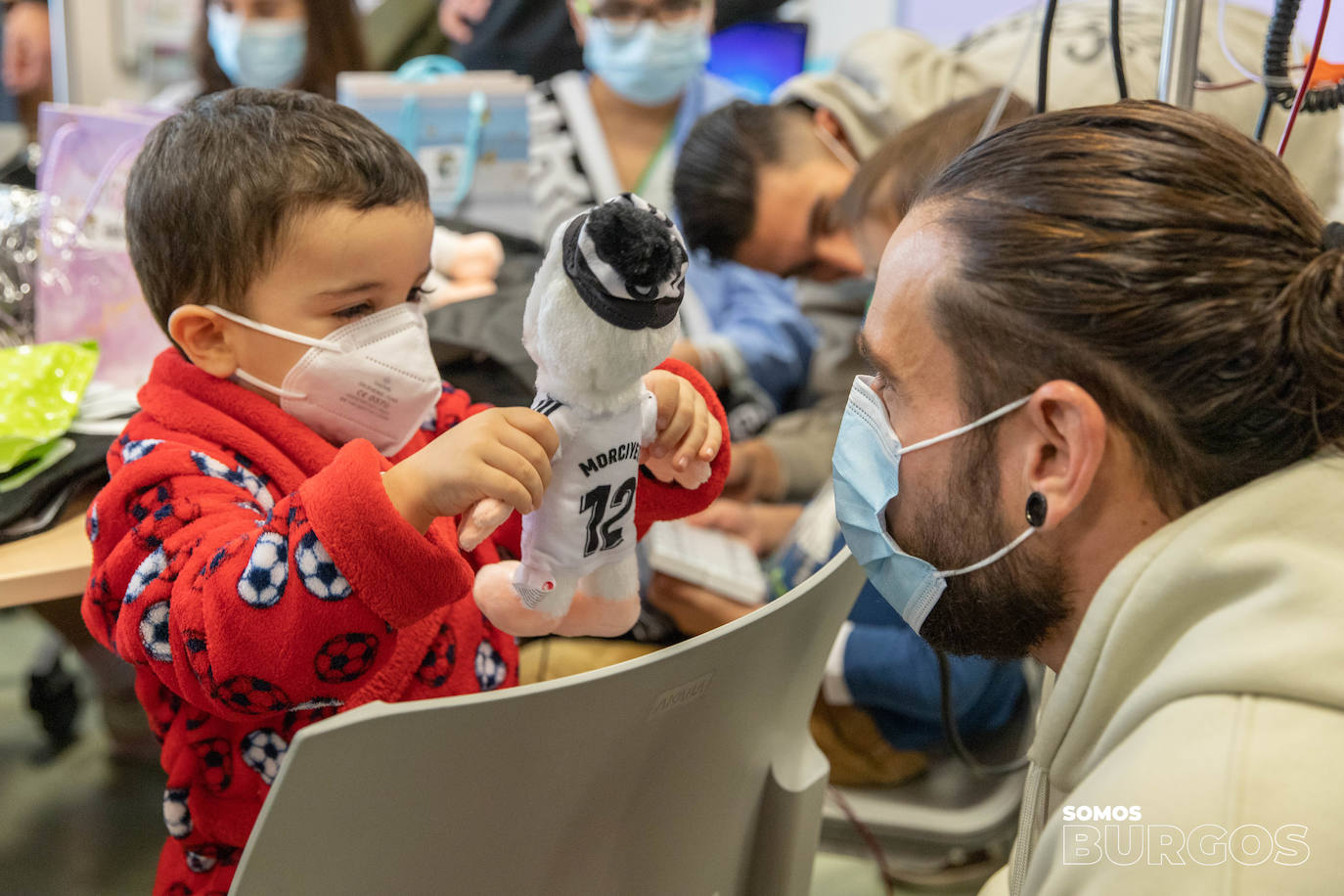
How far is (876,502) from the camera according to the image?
0.84 m

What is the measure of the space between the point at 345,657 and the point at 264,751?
0.22 metres

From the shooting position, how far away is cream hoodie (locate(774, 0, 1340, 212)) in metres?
1.90

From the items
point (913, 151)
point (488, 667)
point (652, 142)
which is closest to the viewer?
point (488, 667)

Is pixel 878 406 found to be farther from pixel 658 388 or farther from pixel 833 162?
pixel 833 162

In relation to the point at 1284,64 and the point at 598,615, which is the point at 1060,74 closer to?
the point at 1284,64

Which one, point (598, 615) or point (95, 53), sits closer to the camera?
point (598, 615)

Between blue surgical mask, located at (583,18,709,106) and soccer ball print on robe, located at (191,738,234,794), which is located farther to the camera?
blue surgical mask, located at (583,18,709,106)

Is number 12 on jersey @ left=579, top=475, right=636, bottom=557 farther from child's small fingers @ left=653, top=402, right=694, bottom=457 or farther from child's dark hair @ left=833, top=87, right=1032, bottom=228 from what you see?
child's dark hair @ left=833, top=87, right=1032, bottom=228

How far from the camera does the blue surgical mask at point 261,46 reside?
94.0 inches

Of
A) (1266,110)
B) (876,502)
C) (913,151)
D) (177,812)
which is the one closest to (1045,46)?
(1266,110)

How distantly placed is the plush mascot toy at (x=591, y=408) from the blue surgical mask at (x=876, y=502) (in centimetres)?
19

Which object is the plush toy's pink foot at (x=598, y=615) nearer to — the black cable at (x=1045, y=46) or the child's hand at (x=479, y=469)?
the child's hand at (x=479, y=469)

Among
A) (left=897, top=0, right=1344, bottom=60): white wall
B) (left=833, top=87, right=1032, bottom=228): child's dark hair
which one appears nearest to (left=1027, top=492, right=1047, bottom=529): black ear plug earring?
(left=833, top=87, right=1032, bottom=228): child's dark hair

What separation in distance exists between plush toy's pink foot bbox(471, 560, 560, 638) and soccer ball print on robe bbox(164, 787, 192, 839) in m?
0.35
